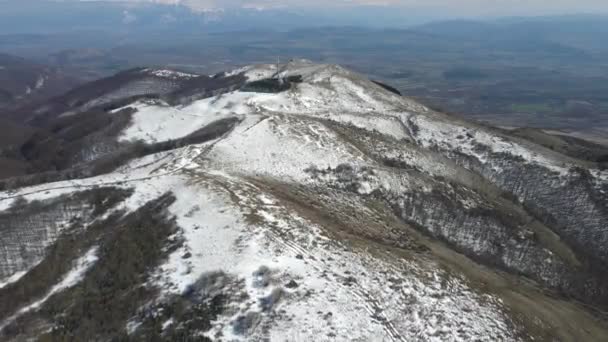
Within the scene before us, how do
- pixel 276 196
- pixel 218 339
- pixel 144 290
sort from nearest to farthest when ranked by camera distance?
pixel 218 339, pixel 144 290, pixel 276 196

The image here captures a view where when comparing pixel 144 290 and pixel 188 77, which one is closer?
pixel 144 290

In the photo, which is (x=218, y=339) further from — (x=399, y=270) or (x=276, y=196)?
(x=276, y=196)

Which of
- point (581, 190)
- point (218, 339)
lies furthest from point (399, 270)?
point (581, 190)

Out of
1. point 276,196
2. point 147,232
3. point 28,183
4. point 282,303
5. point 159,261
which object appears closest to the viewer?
point 282,303

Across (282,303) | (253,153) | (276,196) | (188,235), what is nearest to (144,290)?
(188,235)

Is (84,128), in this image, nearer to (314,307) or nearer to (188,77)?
(314,307)

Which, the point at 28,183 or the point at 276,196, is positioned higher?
the point at 276,196
